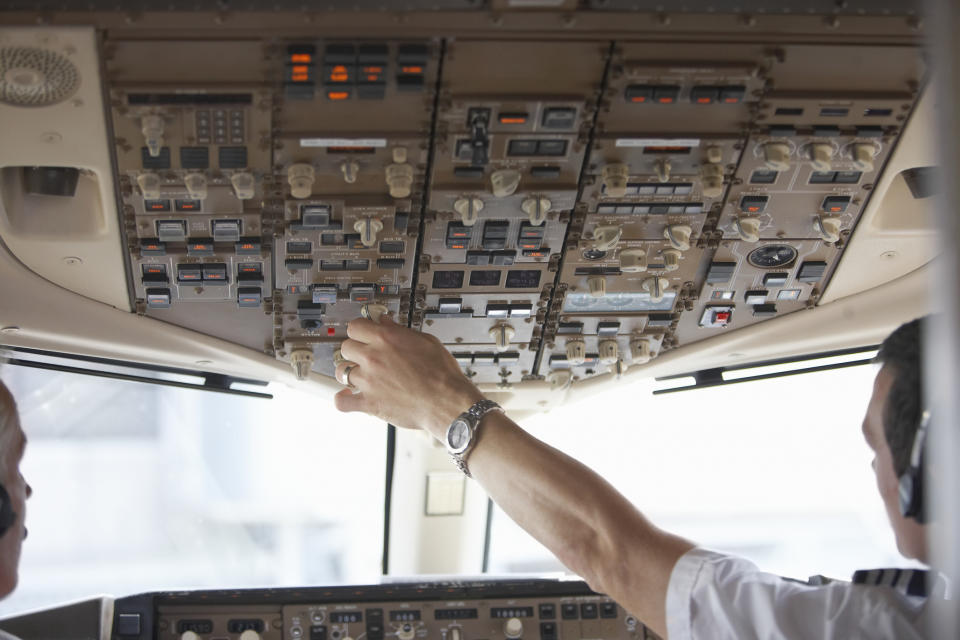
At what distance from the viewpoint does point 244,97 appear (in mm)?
2729

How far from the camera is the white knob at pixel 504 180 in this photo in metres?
3.02

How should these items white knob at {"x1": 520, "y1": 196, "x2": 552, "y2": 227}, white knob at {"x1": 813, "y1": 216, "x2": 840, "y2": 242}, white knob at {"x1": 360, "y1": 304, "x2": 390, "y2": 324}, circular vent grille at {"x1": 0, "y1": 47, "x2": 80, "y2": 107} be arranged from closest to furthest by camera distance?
circular vent grille at {"x1": 0, "y1": 47, "x2": 80, "y2": 107}, white knob at {"x1": 520, "y1": 196, "x2": 552, "y2": 227}, white knob at {"x1": 813, "y1": 216, "x2": 840, "y2": 242}, white knob at {"x1": 360, "y1": 304, "x2": 390, "y2": 324}

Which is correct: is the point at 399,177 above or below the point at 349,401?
above

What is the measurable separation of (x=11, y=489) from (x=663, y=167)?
6.52ft

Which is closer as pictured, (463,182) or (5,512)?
(5,512)

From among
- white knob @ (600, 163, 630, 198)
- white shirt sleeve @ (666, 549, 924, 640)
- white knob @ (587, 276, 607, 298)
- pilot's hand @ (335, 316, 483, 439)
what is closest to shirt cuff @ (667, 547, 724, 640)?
white shirt sleeve @ (666, 549, 924, 640)

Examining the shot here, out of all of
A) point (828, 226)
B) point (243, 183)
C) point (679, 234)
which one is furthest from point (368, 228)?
point (828, 226)

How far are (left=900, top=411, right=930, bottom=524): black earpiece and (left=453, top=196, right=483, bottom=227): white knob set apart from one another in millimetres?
1699

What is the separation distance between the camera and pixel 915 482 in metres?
1.58

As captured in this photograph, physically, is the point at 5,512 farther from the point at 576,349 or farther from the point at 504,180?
the point at 576,349

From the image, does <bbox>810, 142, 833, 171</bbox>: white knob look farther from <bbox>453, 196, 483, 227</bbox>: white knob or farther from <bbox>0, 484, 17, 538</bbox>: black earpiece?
<bbox>0, 484, 17, 538</bbox>: black earpiece

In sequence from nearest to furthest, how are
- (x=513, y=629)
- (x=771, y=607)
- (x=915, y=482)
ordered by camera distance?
1. (x=915, y=482)
2. (x=771, y=607)
3. (x=513, y=629)

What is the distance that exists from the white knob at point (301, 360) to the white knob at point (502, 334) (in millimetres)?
682

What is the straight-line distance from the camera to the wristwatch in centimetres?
239
